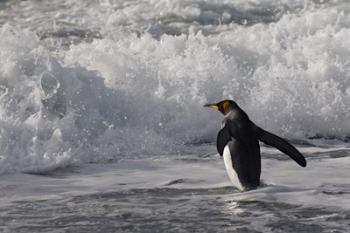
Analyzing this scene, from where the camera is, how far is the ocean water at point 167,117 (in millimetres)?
5793

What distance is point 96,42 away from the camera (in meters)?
11.5

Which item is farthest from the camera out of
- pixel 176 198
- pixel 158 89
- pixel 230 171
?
pixel 158 89

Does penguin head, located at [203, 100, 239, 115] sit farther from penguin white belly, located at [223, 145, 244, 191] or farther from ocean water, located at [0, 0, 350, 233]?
ocean water, located at [0, 0, 350, 233]

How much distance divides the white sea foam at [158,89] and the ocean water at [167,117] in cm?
2

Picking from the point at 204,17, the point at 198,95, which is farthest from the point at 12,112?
the point at 204,17

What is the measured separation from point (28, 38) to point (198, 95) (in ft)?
6.06

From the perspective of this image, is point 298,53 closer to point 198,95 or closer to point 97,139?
point 198,95

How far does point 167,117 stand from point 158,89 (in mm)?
482

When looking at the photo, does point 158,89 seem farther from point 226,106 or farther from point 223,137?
point 223,137

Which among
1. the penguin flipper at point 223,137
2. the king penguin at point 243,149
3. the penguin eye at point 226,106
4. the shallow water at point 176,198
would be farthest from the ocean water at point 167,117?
the penguin eye at point 226,106

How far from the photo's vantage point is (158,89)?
9344mm

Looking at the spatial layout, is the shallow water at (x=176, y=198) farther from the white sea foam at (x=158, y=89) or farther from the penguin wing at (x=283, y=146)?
the white sea foam at (x=158, y=89)

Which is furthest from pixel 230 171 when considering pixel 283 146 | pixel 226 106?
pixel 226 106

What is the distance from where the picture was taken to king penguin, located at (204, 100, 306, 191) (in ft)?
20.9
